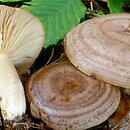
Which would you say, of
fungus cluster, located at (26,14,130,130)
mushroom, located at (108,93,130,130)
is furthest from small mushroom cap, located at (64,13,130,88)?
mushroom, located at (108,93,130,130)

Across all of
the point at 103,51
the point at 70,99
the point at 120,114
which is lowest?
the point at 120,114

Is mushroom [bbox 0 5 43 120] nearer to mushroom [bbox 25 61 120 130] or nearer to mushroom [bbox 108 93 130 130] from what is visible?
mushroom [bbox 25 61 120 130]

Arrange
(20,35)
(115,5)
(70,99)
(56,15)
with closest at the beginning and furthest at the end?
1. (70,99)
2. (20,35)
3. (56,15)
4. (115,5)

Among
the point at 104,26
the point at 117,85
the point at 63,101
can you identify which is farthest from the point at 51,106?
the point at 104,26

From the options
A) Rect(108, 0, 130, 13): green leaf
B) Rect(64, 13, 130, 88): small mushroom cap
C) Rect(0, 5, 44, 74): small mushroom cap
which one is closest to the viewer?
Rect(0, 5, 44, 74): small mushroom cap

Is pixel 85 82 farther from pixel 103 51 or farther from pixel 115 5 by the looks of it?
pixel 115 5

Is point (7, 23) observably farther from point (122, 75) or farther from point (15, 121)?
point (122, 75)

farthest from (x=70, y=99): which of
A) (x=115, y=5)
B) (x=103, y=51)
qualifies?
(x=115, y=5)
